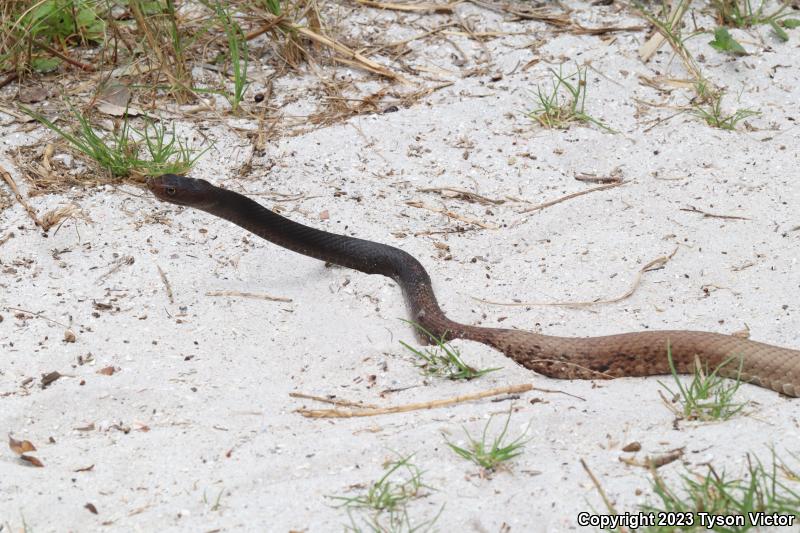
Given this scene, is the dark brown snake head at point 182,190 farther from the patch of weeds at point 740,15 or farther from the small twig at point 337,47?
the patch of weeds at point 740,15

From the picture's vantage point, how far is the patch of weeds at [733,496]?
100 inches

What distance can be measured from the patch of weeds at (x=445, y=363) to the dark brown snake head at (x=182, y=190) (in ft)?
4.05

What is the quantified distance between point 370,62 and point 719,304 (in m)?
2.92

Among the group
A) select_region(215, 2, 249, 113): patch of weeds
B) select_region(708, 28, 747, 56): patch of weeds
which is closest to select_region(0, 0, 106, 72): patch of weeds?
select_region(215, 2, 249, 113): patch of weeds

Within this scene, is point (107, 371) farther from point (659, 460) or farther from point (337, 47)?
point (337, 47)

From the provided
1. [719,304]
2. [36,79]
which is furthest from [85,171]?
[719,304]

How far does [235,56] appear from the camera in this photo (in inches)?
217

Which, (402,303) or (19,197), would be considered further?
(19,197)

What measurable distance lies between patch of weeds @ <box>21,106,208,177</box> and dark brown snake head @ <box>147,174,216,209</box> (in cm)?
58

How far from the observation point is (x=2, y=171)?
503cm

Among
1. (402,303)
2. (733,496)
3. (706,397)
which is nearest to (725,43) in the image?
(402,303)

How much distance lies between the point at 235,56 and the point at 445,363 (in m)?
2.62

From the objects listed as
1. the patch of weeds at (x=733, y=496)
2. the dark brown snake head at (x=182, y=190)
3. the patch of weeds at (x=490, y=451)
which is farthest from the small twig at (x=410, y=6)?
the patch of weeds at (x=733, y=496)

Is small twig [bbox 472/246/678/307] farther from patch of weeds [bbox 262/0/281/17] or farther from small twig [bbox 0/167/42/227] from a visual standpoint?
patch of weeds [bbox 262/0/281/17]
